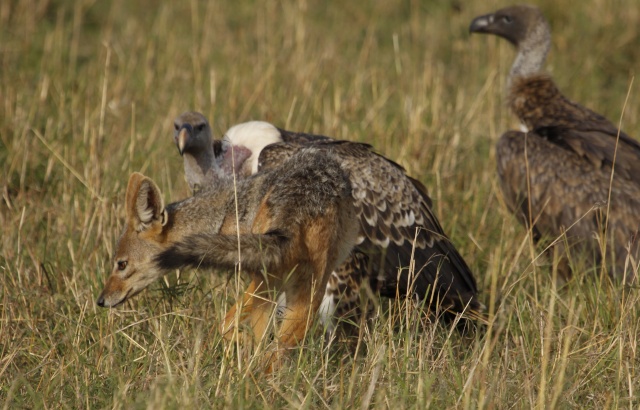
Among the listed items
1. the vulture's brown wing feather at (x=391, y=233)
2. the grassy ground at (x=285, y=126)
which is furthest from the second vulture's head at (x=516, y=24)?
the vulture's brown wing feather at (x=391, y=233)

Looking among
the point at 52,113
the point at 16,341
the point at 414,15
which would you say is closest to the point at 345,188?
the point at 16,341

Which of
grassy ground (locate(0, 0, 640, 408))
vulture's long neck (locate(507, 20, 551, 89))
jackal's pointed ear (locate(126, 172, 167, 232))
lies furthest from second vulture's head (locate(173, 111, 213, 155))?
vulture's long neck (locate(507, 20, 551, 89))

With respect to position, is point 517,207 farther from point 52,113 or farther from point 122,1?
point 122,1

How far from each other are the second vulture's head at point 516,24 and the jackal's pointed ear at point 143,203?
4.22m

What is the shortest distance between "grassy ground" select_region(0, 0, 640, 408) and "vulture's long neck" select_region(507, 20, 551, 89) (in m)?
0.36

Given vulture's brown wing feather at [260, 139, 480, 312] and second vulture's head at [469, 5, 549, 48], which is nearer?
vulture's brown wing feather at [260, 139, 480, 312]

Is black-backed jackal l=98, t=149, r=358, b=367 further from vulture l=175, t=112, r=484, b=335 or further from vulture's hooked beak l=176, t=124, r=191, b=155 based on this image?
vulture's hooked beak l=176, t=124, r=191, b=155

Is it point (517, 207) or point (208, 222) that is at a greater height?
point (208, 222)

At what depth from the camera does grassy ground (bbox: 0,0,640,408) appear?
385 cm

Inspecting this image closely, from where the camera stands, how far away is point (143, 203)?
4129mm

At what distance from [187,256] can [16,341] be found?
1052mm

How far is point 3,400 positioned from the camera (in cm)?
375

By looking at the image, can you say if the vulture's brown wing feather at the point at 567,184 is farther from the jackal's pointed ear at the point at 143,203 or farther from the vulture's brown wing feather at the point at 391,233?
the jackal's pointed ear at the point at 143,203

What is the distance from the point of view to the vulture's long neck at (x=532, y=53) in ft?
24.2
